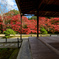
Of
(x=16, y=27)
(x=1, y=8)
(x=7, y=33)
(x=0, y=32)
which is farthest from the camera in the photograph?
(x=0, y=32)

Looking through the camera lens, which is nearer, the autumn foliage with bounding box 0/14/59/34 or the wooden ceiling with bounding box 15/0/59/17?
the wooden ceiling with bounding box 15/0/59/17

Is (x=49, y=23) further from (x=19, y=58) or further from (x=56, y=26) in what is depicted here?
(x=19, y=58)

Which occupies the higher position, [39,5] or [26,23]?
[39,5]

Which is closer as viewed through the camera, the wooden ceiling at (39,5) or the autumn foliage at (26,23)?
the wooden ceiling at (39,5)

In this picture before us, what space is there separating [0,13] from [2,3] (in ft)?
7.54

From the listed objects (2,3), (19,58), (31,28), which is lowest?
(19,58)

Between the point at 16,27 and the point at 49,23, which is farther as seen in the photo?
the point at 49,23

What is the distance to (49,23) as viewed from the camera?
12.9 metres

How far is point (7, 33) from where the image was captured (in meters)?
10.3

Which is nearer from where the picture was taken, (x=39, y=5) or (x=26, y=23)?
(x=39, y=5)

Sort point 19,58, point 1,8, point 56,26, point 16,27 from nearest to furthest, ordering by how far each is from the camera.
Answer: point 19,58 → point 16,27 → point 56,26 → point 1,8

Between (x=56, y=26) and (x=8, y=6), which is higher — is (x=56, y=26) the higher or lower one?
the lower one

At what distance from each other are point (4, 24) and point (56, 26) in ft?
36.5

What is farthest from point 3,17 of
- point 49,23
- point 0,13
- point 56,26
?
point 56,26
